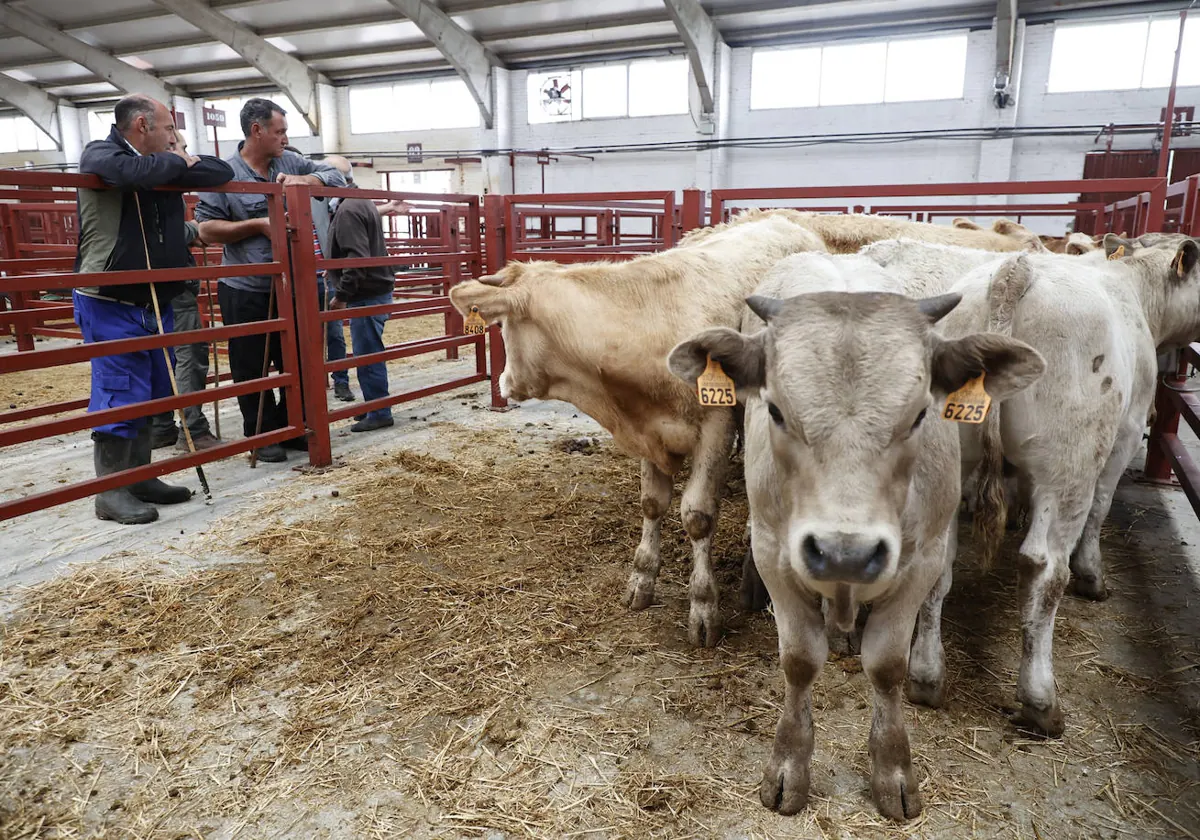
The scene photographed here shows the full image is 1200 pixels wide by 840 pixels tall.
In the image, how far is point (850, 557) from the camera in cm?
167

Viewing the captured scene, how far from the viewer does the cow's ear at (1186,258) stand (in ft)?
11.0

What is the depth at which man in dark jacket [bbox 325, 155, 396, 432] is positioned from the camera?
598 cm

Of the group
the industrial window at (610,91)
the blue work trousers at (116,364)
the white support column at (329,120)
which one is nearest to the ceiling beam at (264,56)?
the white support column at (329,120)

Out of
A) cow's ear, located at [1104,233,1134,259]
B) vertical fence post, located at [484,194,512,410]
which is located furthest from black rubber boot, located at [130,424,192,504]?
cow's ear, located at [1104,233,1134,259]

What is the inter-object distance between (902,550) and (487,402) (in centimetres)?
552

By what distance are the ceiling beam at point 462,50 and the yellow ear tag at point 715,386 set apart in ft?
57.6

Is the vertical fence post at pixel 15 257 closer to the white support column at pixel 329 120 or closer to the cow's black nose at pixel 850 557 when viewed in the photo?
the cow's black nose at pixel 850 557

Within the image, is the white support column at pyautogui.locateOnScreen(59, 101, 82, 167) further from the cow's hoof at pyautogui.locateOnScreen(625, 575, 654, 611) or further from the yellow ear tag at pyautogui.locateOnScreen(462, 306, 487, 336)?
the cow's hoof at pyautogui.locateOnScreen(625, 575, 654, 611)

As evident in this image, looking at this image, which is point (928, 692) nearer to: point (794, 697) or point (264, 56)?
point (794, 697)

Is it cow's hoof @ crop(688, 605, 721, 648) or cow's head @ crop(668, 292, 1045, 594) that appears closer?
cow's head @ crop(668, 292, 1045, 594)

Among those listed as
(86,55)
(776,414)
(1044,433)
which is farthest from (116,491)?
(86,55)

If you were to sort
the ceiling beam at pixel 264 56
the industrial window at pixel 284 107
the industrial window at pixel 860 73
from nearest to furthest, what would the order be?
the industrial window at pixel 860 73 → the ceiling beam at pixel 264 56 → the industrial window at pixel 284 107

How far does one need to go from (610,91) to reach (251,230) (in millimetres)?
15609

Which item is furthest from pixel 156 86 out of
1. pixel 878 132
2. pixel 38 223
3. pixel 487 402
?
pixel 487 402
